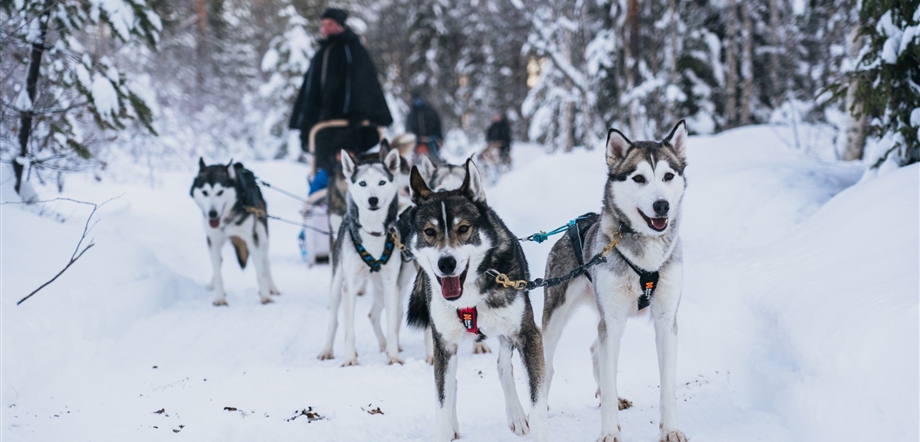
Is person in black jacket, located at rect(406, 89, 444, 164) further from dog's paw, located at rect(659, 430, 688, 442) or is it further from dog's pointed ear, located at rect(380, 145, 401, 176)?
dog's paw, located at rect(659, 430, 688, 442)

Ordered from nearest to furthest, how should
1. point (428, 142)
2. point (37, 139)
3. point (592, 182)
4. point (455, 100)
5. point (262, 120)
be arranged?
point (37, 139) < point (592, 182) < point (428, 142) < point (262, 120) < point (455, 100)

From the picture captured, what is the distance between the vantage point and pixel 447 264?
102 inches

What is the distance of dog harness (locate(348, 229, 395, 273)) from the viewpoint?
→ 14.6 ft

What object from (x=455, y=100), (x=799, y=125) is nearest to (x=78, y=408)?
(x=799, y=125)

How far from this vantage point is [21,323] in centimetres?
365

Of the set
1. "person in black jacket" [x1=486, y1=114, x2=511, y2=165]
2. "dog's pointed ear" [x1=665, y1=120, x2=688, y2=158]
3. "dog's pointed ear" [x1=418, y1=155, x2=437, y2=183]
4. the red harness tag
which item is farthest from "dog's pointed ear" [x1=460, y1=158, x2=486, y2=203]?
"person in black jacket" [x1=486, y1=114, x2=511, y2=165]

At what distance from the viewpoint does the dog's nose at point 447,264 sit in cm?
259

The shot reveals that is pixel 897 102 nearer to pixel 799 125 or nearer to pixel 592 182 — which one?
pixel 592 182

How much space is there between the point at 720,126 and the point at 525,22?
6197 mm

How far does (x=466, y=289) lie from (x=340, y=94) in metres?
5.46

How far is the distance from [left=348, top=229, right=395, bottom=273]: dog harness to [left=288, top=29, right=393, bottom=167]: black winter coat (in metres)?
3.32

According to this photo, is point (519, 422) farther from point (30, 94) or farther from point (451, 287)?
point (30, 94)

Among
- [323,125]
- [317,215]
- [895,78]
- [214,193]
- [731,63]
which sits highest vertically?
[731,63]

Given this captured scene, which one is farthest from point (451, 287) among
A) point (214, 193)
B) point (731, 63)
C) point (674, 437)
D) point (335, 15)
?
point (731, 63)
